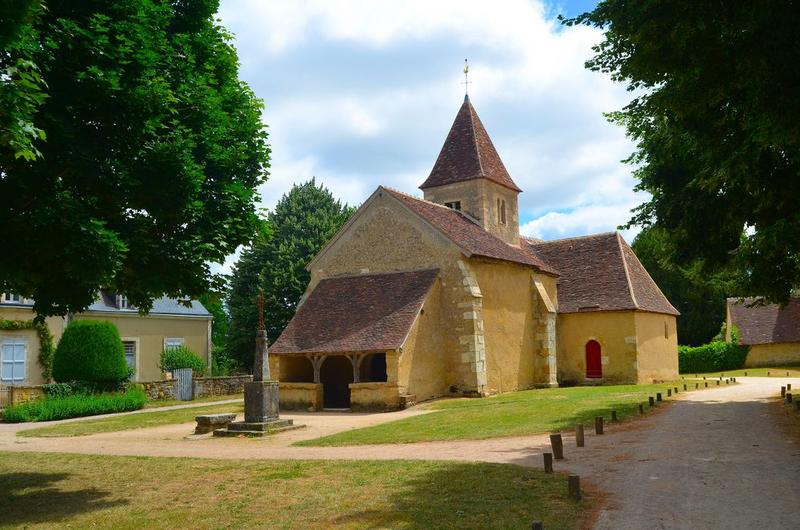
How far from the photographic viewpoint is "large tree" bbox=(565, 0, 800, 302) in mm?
8008

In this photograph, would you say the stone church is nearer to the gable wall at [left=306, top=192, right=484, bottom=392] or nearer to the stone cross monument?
the gable wall at [left=306, top=192, right=484, bottom=392]

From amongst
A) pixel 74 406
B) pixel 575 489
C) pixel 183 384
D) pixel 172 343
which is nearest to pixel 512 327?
pixel 183 384

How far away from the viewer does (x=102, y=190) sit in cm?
940

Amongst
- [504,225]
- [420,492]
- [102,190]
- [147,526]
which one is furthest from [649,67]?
[504,225]

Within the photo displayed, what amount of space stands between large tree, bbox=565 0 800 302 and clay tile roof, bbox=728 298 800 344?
31.9 meters

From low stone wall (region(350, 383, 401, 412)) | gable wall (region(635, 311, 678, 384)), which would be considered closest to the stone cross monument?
low stone wall (region(350, 383, 401, 412))

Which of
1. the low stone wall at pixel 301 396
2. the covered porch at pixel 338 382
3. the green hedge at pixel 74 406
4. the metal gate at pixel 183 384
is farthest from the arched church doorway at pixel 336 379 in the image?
the metal gate at pixel 183 384

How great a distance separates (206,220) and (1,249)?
2952mm

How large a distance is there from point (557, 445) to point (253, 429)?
9.69 metres

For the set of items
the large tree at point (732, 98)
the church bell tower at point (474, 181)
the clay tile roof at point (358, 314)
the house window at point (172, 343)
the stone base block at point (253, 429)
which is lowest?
the stone base block at point (253, 429)

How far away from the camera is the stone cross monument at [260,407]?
1816cm

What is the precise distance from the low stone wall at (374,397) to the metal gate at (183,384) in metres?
12.2

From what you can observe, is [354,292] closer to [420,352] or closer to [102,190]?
[420,352]

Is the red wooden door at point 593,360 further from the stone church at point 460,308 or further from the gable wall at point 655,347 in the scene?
the gable wall at point 655,347
